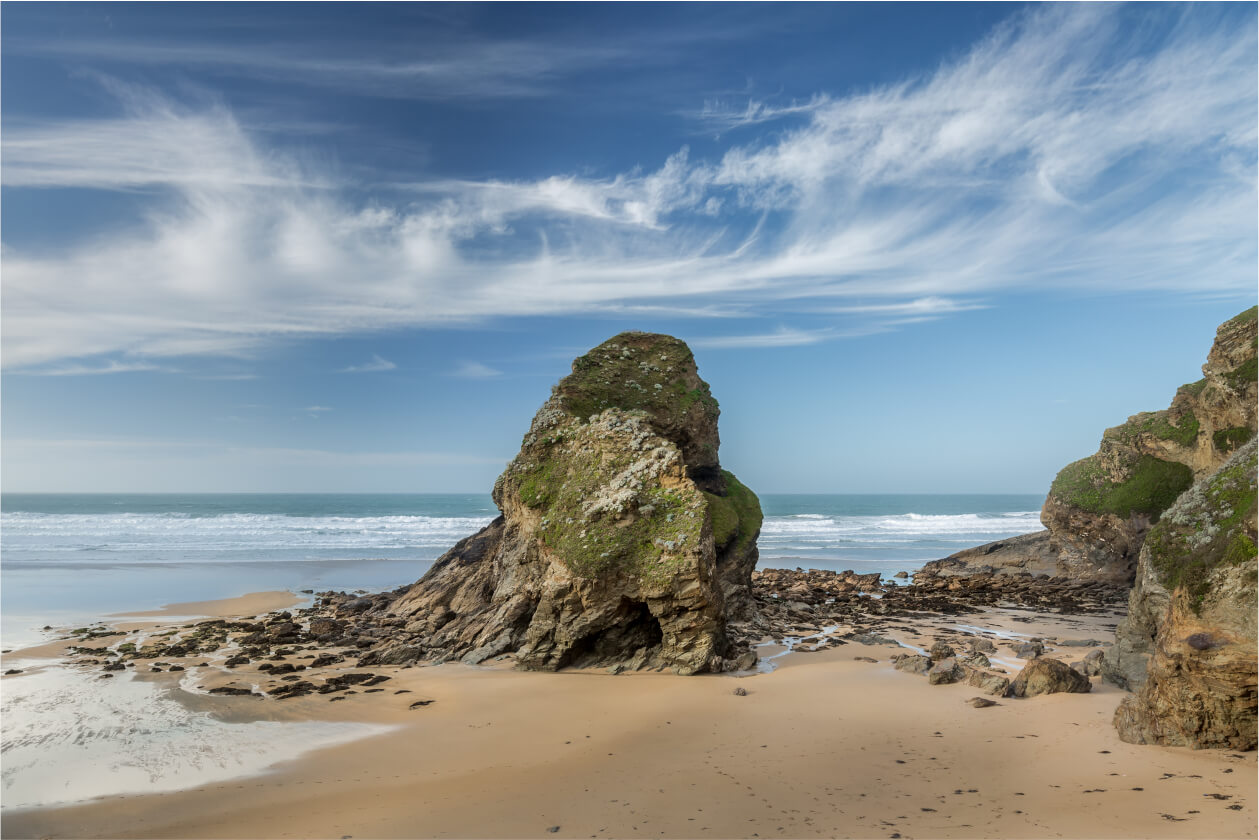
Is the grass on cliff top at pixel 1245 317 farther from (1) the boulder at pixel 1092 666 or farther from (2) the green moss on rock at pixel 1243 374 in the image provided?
(1) the boulder at pixel 1092 666

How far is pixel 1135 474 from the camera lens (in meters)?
22.1

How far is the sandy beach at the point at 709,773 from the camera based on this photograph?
5816 millimetres

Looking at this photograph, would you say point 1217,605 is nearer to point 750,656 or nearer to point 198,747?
point 750,656

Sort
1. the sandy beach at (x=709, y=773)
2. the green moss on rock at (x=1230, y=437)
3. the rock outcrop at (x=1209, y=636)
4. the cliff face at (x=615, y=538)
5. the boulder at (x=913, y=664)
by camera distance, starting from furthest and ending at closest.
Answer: the green moss on rock at (x=1230, y=437) → the cliff face at (x=615, y=538) → the boulder at (x=913, y=664) → the rock outcrop at (x=1209, y=636) → the sandy beach at (x=709, y=773)

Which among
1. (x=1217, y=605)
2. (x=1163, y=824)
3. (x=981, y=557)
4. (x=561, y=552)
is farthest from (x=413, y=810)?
(x=981, y=557)

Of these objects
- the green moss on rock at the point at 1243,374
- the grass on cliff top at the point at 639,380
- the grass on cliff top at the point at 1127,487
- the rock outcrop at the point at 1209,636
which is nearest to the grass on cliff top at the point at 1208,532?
the rock outcrop at the point at 1209,636

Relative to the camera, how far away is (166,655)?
546 inches

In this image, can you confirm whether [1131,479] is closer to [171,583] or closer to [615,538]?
[615,538]

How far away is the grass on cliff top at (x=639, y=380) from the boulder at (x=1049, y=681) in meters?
7.91

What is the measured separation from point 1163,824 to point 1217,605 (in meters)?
2.22

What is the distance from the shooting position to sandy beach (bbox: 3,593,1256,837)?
582cm

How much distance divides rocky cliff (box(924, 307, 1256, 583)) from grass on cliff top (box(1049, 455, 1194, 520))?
0.03 meters

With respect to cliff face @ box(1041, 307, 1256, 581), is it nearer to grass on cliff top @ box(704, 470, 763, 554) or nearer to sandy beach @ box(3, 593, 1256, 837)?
sandy beach @ box(3, 593, 1256, 837)

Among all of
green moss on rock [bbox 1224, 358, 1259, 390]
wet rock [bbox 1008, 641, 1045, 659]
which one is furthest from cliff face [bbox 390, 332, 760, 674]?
green moss on rock [bbox 1224, 358, 1259, 390]
